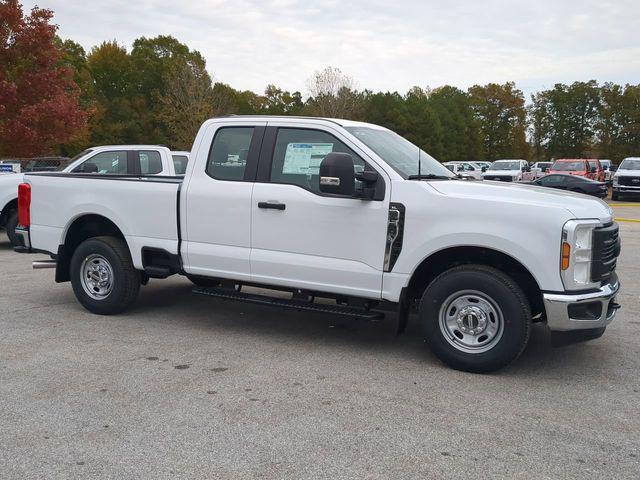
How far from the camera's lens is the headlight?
4762 mm

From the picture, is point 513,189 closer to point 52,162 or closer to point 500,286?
point 500,286

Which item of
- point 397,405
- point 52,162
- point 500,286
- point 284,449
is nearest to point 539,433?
point 397,405

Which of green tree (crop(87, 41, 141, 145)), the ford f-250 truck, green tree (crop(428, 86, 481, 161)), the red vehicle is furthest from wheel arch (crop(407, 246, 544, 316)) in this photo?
green tree (crop(428, 86, 481, 161))

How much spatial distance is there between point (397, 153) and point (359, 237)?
0.97 metres

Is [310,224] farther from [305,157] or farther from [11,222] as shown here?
[11,222]

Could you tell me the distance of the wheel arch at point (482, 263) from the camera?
5227 mm

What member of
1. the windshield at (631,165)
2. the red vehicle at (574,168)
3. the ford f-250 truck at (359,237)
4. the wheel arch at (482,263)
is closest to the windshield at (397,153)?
the ford f-250 truck at (359,237)

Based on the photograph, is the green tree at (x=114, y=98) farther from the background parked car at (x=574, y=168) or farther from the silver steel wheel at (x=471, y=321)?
the silver steel wheel at (x=471, y=321)

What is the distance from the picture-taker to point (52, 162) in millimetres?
17031

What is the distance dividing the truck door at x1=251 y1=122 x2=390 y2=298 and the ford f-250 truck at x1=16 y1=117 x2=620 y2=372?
0.01m

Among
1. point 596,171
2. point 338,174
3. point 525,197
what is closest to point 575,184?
point 596,171

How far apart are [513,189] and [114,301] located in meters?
4.18

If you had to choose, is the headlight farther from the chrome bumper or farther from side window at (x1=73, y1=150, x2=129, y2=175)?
side window at (x1=73, y1=150, x2=129, y2=175)

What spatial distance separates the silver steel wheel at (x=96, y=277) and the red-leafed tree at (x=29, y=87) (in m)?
15.7
